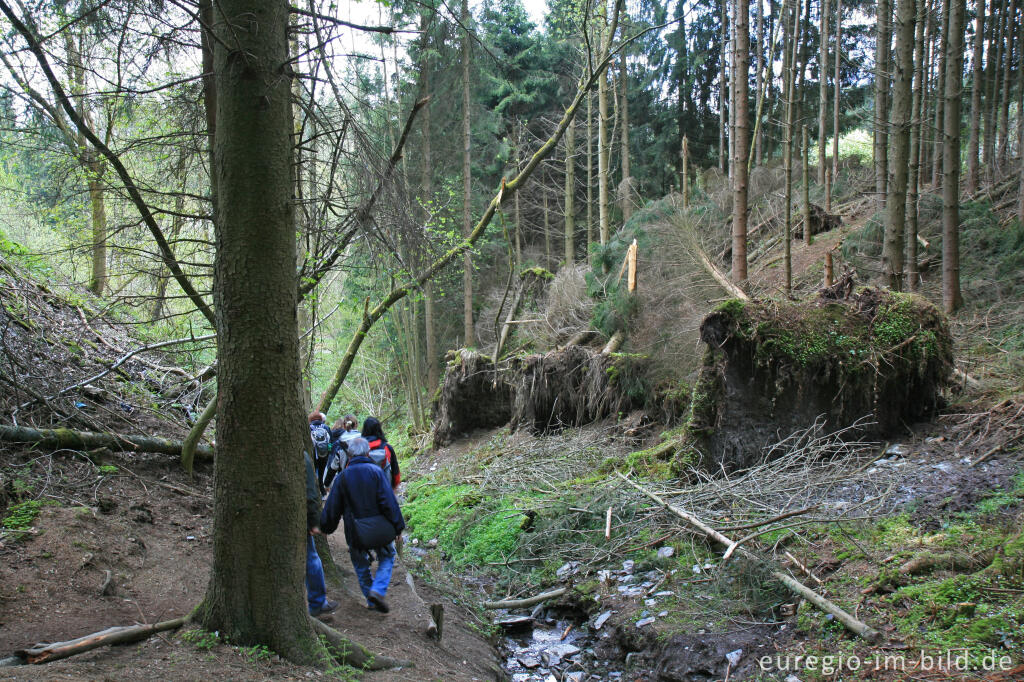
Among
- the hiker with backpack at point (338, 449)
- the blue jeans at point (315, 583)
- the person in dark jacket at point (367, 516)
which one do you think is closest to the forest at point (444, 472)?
the blue jeans at point (315, 583)

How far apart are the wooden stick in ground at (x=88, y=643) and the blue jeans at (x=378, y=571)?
2022 mm

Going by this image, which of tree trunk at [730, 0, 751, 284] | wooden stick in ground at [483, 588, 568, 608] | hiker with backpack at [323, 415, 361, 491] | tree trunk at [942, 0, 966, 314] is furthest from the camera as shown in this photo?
tree trunk at [942, 0, 966, 314]

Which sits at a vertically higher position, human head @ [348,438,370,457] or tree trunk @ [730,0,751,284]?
tree trunk @ [730,0,751,284]

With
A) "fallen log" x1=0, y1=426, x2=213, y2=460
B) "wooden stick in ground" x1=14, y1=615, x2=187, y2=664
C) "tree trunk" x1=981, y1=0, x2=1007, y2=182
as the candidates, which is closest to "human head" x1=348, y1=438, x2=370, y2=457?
"wooden stick in ground" x1=14, y1=615, x2=187, y2=664

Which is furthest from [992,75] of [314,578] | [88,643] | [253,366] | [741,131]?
[88,643]

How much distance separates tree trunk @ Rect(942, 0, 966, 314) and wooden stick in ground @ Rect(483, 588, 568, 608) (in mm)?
9130

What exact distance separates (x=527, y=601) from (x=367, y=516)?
2.50m

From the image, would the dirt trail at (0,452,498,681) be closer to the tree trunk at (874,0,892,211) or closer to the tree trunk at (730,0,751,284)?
the tree trunk at (730,0,751,284)

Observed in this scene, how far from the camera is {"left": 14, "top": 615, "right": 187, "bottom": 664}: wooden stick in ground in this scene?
3.52m

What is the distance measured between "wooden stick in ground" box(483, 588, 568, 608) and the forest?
0.04 meters

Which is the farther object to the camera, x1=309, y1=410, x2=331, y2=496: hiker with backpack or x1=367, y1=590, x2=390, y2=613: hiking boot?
x1=309, y1=410, x2=331, y2=496: hiker with backpack

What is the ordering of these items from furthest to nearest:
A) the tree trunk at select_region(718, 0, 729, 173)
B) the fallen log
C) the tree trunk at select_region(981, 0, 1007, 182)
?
the tree trunk at select_region(718, 0, 729, 173)
the tree trunk at select_region(981, 0, 1007, 182)
the fallen log

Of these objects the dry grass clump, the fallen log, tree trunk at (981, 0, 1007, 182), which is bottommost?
the fallen log

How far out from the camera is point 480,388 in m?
15.7
